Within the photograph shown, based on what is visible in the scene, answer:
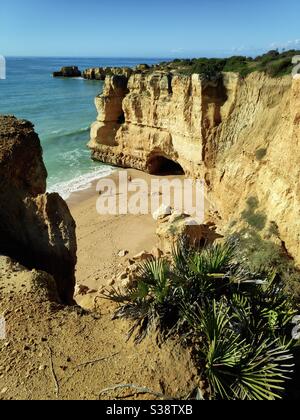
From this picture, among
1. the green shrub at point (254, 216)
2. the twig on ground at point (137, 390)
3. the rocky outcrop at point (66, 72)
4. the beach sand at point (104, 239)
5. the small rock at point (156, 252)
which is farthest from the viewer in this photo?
the rocky outcrop at point (66, 72)

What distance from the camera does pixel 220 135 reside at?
20.7m

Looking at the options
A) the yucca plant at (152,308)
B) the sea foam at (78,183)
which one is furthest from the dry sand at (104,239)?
the yucca plant at (152,308)

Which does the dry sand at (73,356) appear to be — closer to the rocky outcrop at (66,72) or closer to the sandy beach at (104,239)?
the sandy beach at (104,239)

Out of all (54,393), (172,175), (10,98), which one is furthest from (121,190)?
(10,98)

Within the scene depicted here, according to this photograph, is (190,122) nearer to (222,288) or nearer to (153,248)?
(153,248)

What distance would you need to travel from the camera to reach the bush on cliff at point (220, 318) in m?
5.12

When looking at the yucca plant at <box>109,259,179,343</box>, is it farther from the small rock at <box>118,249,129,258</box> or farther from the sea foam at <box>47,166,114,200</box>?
the sea foam at <box>47,166,114,200</box>

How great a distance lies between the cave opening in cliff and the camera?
2697cm

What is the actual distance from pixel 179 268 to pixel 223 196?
13.8 m

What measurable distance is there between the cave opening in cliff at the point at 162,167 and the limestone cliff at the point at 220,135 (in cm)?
10

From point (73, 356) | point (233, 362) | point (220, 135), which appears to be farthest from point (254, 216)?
point (73, 356)

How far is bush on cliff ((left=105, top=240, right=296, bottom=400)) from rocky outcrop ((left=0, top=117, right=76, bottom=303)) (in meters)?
2.84

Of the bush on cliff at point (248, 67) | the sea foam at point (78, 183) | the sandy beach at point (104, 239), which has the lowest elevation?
the sea foam at point (78, 183)

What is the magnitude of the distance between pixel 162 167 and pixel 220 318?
74.8 ft
